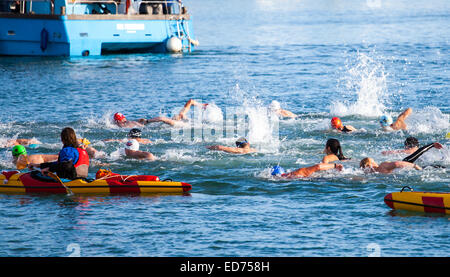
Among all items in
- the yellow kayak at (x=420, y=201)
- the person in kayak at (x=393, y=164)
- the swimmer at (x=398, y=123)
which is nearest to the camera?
the yellow kayak at (x=420, y=201)

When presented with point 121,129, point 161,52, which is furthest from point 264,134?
point 161,52

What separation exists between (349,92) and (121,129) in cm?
1110

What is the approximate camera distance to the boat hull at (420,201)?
12469 mm

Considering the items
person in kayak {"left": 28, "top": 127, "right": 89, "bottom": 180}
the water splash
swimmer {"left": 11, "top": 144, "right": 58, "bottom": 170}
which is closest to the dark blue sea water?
the water splash

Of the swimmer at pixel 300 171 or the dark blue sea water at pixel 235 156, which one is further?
the swimmer at pixel 300 171

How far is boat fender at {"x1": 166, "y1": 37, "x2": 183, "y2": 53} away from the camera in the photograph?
38312mm

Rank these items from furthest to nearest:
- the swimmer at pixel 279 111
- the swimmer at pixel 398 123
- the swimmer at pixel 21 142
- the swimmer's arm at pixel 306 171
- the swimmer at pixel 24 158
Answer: the swimmer at pixel 279 111 → the swimmer at pixel 398 123 → the swimmer at pixel 21 142 → the swimmer at pixel 24 158 → the swimmer's arm at pixel 306 171

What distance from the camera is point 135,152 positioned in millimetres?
17359

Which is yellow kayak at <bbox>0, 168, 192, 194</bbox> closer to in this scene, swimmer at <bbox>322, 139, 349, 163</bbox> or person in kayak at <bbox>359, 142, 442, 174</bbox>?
swimmer at <bbox>322, 139, 349, 163</bbox>

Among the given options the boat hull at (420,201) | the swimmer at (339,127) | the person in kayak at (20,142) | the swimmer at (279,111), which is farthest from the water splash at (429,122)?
the person in kayak at (20,142)

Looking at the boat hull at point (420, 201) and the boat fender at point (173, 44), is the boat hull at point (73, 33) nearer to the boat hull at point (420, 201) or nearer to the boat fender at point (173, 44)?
the boat fender at point (173, 44)

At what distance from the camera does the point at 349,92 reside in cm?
2828

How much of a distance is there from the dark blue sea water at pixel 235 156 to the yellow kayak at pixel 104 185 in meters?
0.26

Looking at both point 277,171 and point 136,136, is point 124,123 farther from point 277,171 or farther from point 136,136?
point 277,171
